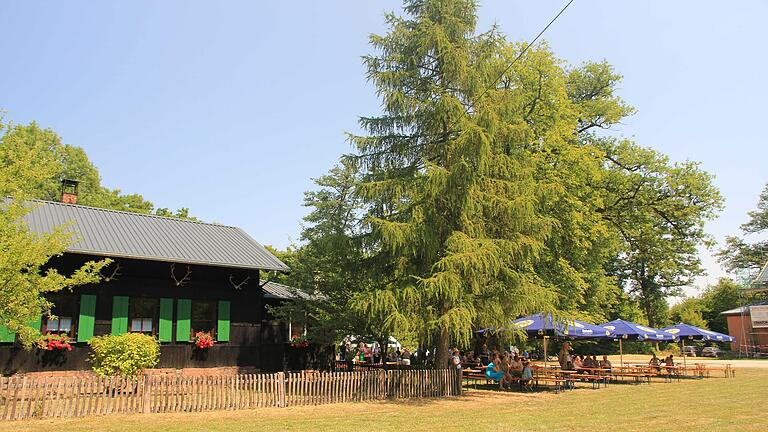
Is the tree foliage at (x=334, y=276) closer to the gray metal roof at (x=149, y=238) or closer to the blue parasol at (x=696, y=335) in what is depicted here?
the gray metal roof at (x=149, y=238)

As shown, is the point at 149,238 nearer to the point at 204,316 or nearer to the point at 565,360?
the point at 204,316

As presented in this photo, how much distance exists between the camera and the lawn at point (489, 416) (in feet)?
36.9


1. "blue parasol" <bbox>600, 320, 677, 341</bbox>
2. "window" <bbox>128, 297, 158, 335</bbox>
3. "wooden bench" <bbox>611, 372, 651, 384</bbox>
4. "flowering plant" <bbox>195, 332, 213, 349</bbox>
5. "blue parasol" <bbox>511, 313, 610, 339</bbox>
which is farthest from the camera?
"wooden bench" <bbox>611, 372, 651, 384</bbox>

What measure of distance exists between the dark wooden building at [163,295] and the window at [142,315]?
31 mm

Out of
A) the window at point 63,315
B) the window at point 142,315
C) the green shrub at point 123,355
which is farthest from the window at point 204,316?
the window at point 63,315

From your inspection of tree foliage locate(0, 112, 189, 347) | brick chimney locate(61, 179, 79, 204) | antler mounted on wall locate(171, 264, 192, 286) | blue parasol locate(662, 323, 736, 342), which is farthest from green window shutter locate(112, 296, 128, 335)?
blue parasol locate(662, 323, 736, 342)

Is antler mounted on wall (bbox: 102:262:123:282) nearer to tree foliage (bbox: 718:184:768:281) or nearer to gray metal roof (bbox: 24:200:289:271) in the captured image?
gray metal roof (bbox: 24:200:289:271)

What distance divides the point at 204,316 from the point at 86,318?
3937 mm

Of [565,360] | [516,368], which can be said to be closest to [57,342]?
[516,368]

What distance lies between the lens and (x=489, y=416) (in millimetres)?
12953

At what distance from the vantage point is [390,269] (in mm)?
17344

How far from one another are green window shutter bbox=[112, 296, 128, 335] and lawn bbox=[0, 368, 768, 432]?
636 centimetres

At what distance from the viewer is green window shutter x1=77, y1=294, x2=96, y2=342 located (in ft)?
57.8

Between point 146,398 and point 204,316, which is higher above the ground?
point 204,316
